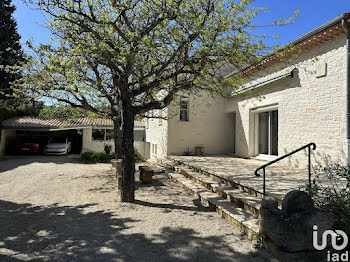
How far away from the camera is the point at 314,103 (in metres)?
6.88

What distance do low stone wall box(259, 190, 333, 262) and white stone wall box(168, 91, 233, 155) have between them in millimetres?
8792

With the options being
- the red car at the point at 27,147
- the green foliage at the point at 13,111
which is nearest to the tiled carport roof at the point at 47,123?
the green foliage at the point at 13,111

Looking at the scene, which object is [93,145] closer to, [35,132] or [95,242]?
[35,132]

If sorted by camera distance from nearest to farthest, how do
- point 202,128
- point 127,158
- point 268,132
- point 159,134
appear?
point 127,158, point 268,132, point 202,128, point 159,134

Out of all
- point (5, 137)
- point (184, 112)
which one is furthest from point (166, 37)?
point (5, 137)

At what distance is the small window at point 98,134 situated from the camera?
17.9 metres

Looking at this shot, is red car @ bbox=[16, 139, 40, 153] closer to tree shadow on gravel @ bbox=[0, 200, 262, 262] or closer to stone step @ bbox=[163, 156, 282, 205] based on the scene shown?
stone step @ bbox=[163, 156, 282, 205]

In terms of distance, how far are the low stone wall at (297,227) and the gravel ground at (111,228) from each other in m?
0.38

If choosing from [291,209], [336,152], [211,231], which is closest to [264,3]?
[336,152]

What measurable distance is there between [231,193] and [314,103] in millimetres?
4114

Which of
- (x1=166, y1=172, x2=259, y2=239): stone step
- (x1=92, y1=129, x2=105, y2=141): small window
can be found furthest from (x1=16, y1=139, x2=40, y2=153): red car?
(x1=166, y1=172, x2=259, y2=239): stone step

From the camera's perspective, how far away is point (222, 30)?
4.94m

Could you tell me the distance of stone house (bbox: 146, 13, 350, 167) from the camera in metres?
6.12

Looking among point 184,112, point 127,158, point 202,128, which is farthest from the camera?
point 184,112
